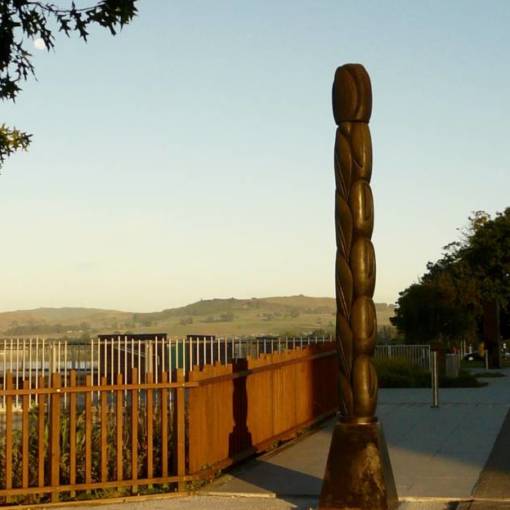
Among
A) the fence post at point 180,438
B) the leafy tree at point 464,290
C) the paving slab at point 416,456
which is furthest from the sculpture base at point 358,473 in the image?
the leafy tree at point 464,290

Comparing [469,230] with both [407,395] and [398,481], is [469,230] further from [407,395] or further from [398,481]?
[398,481]

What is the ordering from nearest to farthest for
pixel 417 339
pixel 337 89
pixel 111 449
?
pixel 337 89, pixel 111 449, pixel 417 339

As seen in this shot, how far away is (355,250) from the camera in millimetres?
10508

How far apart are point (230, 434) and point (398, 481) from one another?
2237 millimetres

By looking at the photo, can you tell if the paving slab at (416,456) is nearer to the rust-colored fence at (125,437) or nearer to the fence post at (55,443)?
the rust-colored fence at (125,437)

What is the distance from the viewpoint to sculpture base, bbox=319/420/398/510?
394 inches

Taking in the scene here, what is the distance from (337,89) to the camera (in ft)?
35.2

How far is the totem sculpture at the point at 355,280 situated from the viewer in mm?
10305

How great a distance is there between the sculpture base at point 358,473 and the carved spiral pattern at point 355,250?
21cm

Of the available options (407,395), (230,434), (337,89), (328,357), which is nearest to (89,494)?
(230,434)

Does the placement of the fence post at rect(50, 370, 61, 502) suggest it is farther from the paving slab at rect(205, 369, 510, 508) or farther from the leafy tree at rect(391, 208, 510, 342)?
the leafy tree at rect(391, 208, 510, 342)

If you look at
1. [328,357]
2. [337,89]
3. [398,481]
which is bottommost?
[398,481]

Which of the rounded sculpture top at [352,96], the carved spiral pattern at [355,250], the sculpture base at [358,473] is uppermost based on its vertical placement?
the rounded sculpture top at [352,96]

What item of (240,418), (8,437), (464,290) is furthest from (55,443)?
(464,290)
